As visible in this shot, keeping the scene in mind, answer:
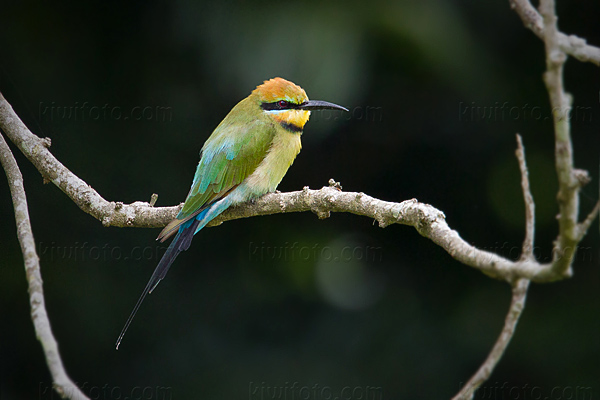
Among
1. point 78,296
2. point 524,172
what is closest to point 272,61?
point 78,296

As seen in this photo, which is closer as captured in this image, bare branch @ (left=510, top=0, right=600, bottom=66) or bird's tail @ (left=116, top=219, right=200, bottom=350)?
bare branch @ (left=510, top=0, right=600, bottom=66)

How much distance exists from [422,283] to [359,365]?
552mm

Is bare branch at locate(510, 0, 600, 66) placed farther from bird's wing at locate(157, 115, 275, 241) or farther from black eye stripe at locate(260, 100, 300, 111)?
black eye stripe at locate(260, 100, 300, 111)

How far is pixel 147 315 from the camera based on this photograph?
3.38 metres

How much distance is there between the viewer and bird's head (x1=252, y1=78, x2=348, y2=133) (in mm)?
2832

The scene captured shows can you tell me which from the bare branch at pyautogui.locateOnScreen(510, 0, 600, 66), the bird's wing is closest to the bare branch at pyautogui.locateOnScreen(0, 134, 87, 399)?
the bird's wing

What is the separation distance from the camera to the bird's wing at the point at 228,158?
2.51 metres

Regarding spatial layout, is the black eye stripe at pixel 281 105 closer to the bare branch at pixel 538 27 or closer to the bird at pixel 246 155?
the bird at pixel 246 155

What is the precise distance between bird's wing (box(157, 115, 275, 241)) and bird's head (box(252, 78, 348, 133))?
9cm

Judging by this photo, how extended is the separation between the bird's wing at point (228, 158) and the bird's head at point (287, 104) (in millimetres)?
86

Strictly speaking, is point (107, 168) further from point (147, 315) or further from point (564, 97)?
point (564, 97)

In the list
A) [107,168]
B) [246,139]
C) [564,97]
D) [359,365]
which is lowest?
[359,365]

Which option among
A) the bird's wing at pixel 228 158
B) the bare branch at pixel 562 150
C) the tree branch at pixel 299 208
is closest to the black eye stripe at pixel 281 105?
the bird's wing at pixel 228 158

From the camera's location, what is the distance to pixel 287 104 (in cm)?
285
